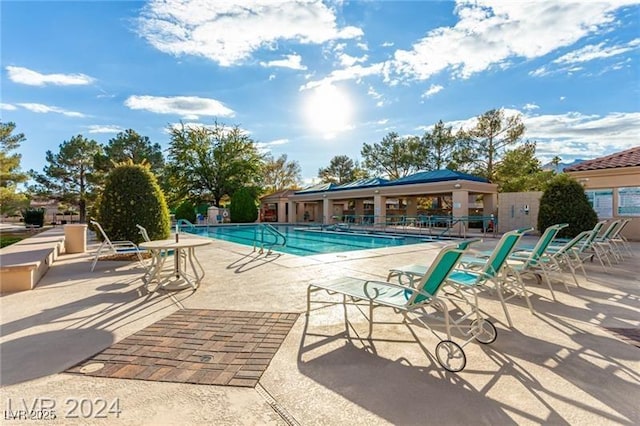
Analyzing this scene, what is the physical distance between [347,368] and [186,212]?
1070 inches

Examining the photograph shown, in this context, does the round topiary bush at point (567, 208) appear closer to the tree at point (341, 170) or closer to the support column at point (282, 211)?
the support column at point (282, 211)

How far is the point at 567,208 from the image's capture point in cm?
934

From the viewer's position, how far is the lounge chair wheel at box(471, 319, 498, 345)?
9.35 ft

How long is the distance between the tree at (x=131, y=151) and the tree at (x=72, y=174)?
3.77 feet

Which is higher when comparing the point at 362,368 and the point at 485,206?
the point at 485,206

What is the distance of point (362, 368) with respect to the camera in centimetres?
242

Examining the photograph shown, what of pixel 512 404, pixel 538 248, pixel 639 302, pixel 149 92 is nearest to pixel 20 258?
pixel 512 404

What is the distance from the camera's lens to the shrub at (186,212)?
26562 mm

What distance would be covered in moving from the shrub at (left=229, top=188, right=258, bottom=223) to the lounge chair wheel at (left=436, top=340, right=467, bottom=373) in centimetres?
2472

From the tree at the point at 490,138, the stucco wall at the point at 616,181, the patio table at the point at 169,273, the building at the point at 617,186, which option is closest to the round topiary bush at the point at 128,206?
the patio table at the point at 169,273

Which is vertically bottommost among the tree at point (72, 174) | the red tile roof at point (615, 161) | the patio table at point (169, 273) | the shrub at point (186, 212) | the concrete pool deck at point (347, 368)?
the concrete pool deck at point (347, 368)

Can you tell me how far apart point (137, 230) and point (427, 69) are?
12.2 metres

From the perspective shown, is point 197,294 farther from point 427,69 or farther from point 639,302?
point 427,69

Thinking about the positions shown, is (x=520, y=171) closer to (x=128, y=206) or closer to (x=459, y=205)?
(x=459, y=205)
